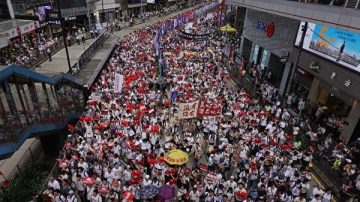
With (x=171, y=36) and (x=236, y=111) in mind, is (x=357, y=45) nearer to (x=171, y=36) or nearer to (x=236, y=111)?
(x=236, y=111)

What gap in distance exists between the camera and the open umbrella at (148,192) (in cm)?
1048

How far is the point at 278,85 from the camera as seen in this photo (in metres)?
23.0

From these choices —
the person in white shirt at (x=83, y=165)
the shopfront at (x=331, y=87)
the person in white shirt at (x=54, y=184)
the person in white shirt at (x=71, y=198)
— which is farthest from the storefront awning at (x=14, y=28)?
the shopfront at (x=331, y=87)

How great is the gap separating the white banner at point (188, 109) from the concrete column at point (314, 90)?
30.2ft

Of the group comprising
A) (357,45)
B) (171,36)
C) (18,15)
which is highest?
(357,45)

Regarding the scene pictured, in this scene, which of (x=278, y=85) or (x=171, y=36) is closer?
(x=278, y=85)

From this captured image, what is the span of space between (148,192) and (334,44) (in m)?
13.4

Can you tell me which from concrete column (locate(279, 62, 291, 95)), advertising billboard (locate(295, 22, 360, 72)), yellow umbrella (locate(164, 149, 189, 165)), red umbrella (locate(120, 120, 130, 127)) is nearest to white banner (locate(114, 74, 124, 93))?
red umbrella (locate(120, 120, 130, 127))

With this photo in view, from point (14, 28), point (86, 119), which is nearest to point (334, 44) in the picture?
point (86, 119)

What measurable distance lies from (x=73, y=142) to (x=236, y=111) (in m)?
8.88

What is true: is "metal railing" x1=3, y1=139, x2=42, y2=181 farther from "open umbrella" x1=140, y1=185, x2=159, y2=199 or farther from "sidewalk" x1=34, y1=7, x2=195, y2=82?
"open umbrella" x1=140, y1=185, x2=159, y2=199

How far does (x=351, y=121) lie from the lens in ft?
51.4

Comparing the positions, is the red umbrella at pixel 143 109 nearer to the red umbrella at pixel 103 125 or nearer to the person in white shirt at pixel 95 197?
the red umbrella at pixel 103 125

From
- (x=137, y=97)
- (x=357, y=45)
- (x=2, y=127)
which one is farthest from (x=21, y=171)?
(x=357, y=45)
